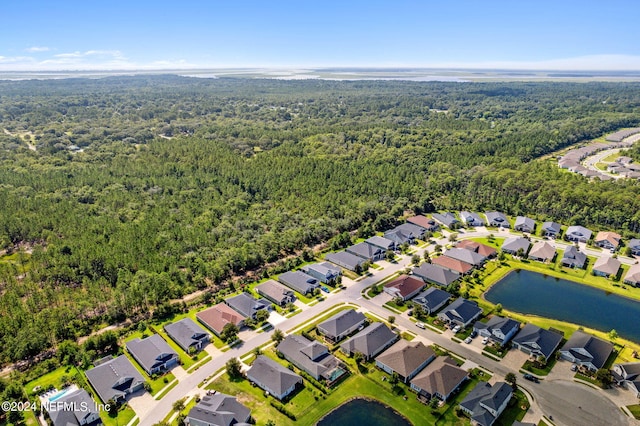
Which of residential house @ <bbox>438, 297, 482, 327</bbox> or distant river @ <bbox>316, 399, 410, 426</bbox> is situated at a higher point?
residential house @ <bbox>438, 297, 482, 327</bbox>

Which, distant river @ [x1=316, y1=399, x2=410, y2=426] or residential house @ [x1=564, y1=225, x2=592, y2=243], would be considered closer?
distant river @ [x1=316, y1=399, x2=410, y2=426]

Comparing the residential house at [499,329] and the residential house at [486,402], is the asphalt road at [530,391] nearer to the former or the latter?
the residential house at [499,329]

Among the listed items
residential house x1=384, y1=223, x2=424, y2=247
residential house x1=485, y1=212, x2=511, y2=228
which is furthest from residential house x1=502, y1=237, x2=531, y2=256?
residential house x1=384, y1=223, x2=424, y2=247

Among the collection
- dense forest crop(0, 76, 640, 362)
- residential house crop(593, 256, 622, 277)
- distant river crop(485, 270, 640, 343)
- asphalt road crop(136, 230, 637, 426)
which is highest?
dense forest crop(0, 76, 640, 362)

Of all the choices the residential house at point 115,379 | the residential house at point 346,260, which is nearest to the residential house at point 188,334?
the residential house at point 115,379

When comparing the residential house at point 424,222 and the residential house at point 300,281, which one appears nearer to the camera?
the residential house at point 300,281

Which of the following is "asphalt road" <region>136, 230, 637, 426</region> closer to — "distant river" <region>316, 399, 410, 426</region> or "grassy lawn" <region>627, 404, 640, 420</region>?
"grassy lawn" <region>627, 404, 640, 420</region>

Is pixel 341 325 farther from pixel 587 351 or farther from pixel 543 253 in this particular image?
pixel 543 253
